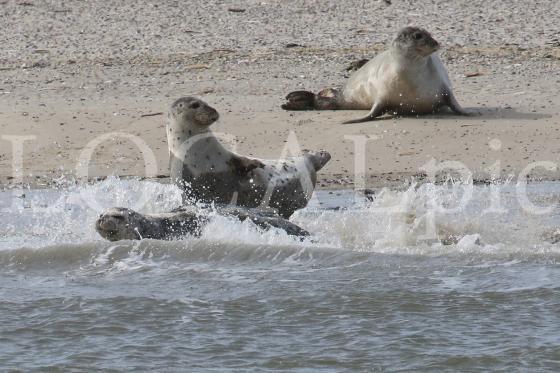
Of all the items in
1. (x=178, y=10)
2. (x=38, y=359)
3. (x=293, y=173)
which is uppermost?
(x=178, y=10)

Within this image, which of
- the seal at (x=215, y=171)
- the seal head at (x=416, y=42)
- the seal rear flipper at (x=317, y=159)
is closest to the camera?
the seal at (x=215, y=171)

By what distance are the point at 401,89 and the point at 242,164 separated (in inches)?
132

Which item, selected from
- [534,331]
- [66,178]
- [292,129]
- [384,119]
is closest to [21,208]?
[66,178]

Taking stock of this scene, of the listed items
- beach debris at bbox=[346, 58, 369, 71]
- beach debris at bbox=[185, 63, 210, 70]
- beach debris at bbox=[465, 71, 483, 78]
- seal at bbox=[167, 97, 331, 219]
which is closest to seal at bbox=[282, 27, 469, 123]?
beach debris at bbox=[346, 58, 369, 71]

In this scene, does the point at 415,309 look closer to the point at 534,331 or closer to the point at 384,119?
the point at 534,331

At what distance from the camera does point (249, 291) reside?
714 centimetres

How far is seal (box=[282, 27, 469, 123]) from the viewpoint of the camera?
37.1 ft

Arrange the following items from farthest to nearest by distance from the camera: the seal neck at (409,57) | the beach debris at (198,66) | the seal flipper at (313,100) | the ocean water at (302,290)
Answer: the beach debris at (198,66), the seal neck at (409,57), the seal flipper at (313,100), the ocean water at (302,290)

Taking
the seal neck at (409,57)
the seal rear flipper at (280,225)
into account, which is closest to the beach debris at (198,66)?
the seal neck at (409,57)

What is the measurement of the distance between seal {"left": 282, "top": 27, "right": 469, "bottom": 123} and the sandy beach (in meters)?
0.15

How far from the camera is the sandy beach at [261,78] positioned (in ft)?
34.4

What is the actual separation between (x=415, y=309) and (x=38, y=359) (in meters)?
1.81

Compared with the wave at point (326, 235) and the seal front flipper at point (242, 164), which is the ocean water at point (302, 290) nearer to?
the wave at point (326, 235)

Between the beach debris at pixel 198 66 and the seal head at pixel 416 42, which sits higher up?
the seal head at pixel 416 42
